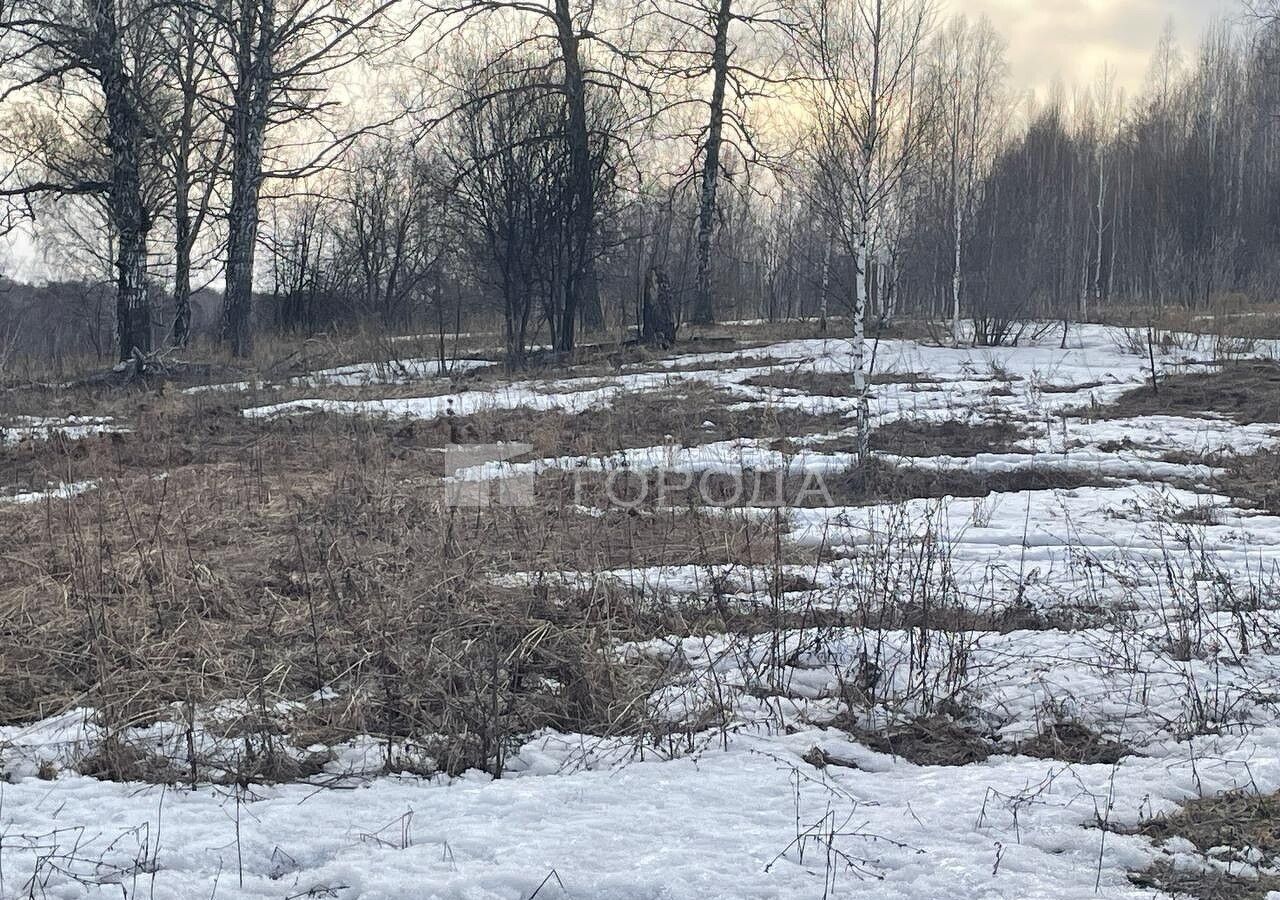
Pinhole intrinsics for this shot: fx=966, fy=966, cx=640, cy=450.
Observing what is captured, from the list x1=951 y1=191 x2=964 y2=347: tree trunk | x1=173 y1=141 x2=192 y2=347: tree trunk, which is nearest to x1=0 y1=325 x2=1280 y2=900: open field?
x1=951 y1=191 x2=964 y2=347: tree trunk

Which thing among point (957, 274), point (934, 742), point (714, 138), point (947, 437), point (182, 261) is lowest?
point (934, 742)

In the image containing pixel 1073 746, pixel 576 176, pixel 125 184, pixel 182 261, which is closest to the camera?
pixel 1073 746

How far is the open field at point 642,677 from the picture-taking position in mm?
2469

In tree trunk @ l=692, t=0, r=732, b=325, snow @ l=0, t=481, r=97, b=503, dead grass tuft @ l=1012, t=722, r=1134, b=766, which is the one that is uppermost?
tree trunk @ l=692, t=0, r=732, b=325

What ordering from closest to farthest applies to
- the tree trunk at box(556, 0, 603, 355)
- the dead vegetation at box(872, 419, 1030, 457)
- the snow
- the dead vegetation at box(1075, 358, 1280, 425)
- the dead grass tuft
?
the dead grass tuft, the snow, the dead vegetation at box(872, 419, 1030, 457), the dead vegetation at box(1075, 358, 1280, 425), the tree trunk at box(556, 0, 603, 355)

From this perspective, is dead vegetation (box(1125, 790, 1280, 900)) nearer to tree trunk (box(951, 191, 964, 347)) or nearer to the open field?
the open field

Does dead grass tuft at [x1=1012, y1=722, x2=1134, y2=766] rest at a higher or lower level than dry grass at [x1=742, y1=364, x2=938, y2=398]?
lower

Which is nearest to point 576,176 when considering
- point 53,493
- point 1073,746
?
point 53,493

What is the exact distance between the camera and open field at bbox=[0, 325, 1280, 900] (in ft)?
8.10

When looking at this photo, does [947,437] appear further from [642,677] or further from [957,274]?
[957,274]

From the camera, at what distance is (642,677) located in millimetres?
3627

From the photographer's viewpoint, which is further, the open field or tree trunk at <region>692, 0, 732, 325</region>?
tree trunk at <region>692, 0, 732, 325</region>

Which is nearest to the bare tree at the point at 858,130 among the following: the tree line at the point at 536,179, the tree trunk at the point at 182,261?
the tree line at the point at 536,179

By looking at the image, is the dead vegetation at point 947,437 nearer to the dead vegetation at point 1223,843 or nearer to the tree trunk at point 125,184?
the dead vegetation at point 1223,843
